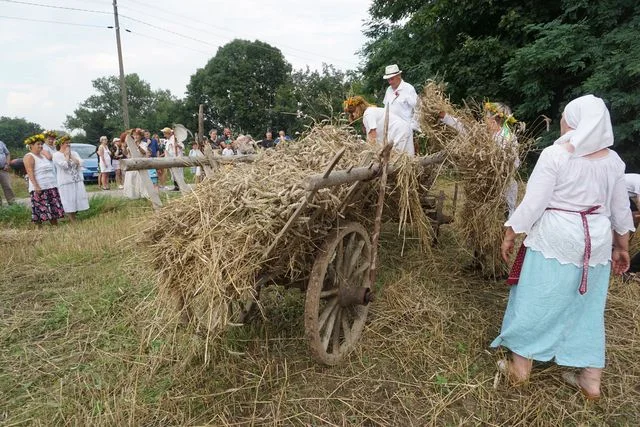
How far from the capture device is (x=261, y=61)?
38969 millimetres

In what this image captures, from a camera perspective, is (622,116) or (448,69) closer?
(622,116)

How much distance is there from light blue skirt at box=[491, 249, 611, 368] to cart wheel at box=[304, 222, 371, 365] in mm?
962

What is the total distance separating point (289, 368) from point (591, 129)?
2.15m

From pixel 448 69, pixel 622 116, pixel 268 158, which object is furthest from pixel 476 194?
pixel 448 69

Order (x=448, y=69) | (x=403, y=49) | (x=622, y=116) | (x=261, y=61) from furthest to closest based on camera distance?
(x=261, y=61) → (x=403, y=49) → (x=448, y=69) → (x=622, y=116)

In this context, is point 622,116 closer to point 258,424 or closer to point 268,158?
point 268,158

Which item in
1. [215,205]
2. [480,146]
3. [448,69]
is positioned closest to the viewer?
[215,205]

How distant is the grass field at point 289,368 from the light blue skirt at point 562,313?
9.5 inches

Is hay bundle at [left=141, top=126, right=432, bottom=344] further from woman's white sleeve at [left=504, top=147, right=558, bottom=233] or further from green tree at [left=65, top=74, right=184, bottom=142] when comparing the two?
green tree at [left=65, top=74, right=184, bottom=142]

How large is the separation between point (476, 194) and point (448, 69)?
6.14m

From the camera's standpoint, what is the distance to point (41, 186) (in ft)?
21.7

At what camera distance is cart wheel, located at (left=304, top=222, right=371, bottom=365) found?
2.17 meters

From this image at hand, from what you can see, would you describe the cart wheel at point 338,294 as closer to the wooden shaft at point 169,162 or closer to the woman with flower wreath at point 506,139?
the wooden shaft at point 169,162

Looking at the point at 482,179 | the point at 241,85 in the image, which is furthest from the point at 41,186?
the point at 241,85
